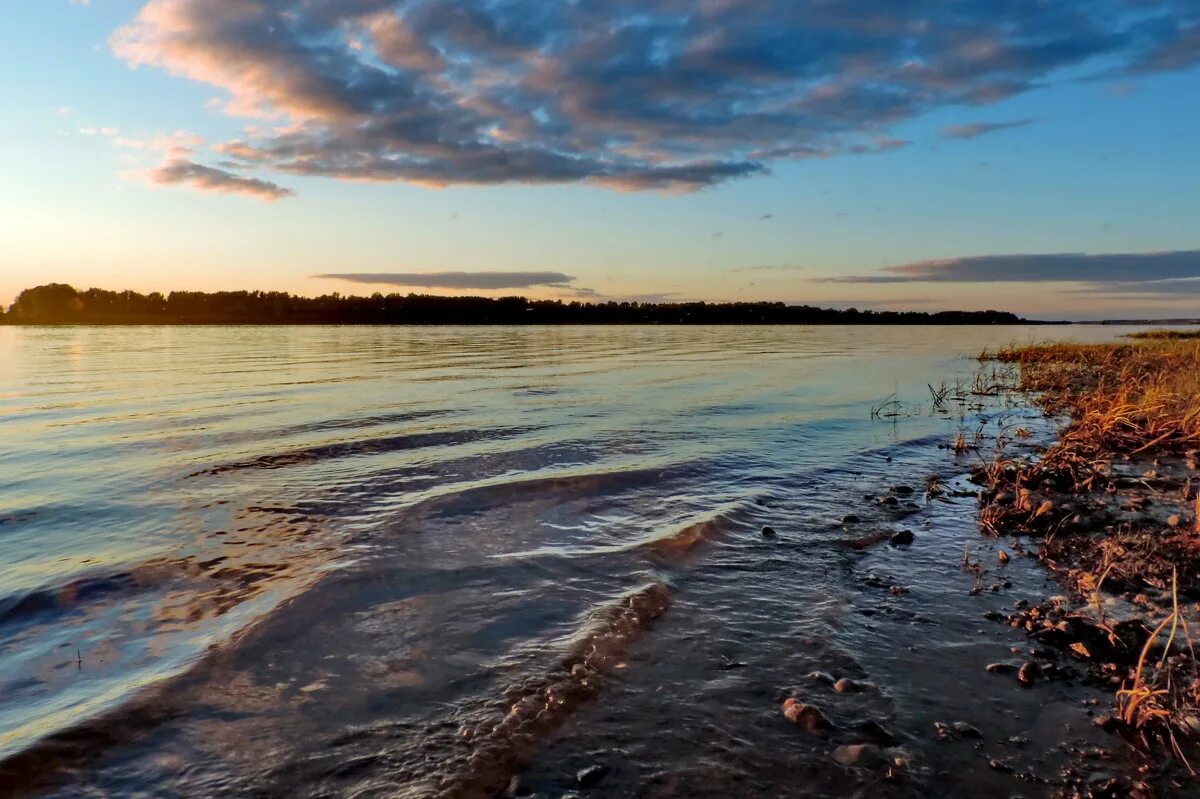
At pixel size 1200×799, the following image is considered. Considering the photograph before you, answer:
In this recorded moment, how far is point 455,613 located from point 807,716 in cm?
400

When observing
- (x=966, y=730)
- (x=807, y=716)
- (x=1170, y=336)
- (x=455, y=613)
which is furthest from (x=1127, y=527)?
(x=1170, y=336)

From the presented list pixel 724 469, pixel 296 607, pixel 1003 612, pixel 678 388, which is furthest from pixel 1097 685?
pixel 678 388

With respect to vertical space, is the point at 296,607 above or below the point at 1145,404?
below

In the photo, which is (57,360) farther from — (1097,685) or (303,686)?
(1097,685)

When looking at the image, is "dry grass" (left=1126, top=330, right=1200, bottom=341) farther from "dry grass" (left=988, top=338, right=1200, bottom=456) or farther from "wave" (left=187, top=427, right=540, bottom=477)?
"wave" (left=187, top=427, right=540, bottom=477)

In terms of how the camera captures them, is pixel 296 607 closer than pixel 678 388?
Yes

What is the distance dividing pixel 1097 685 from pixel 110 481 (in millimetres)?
16900

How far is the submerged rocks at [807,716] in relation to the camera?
5020 millimetres

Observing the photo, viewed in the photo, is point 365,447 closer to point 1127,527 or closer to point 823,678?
point 823,678

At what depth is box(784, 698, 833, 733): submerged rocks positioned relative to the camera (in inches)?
198

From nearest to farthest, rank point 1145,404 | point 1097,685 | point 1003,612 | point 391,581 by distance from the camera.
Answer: point 1097,685, point 1003,612, point 391,581, point 1145,404

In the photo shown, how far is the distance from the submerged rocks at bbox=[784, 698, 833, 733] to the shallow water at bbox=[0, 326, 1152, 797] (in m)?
0.14

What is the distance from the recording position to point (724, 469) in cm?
1491

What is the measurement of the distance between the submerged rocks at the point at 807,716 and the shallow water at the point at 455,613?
143 millimetres
